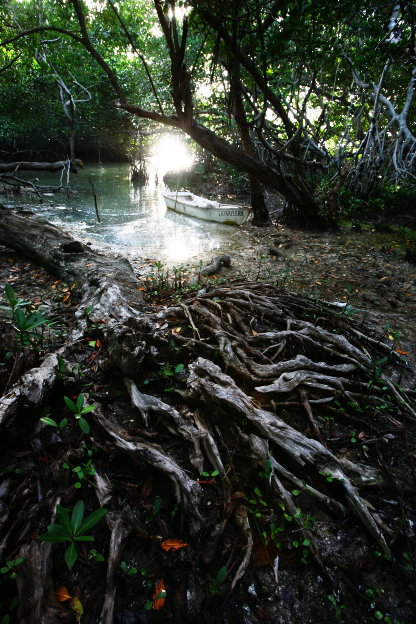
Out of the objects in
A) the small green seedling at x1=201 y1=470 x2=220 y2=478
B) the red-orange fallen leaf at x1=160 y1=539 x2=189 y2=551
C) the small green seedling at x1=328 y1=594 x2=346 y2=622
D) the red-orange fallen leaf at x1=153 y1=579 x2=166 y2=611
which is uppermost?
the small green seedling at x1=201 y1=470 x2=220 y2=478

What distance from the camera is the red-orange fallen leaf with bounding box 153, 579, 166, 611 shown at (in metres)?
1.41

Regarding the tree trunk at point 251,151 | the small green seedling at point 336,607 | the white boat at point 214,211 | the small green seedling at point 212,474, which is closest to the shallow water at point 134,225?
the white boat at point 214,211

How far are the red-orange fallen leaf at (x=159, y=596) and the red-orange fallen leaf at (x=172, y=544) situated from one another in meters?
0.14

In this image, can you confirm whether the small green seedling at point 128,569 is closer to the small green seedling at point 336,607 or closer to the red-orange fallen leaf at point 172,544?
the red-orange fallen leaf at point 172,544

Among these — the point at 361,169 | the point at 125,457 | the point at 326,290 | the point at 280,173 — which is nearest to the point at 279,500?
the point at 125,457

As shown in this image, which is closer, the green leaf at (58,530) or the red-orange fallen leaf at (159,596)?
the green leaf at (58,530)

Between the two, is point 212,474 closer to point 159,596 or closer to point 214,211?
point 159,596

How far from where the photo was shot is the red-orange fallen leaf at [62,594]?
1.36 meters

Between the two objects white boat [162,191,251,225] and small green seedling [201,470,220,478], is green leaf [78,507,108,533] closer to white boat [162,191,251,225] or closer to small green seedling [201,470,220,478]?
small green seedling [201,470,220,478]

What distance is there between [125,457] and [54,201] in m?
13.2

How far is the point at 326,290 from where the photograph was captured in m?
5.26

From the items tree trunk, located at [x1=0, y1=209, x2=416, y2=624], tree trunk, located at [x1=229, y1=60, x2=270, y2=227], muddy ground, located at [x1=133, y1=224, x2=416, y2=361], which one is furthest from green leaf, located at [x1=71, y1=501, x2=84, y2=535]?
tree trunk, located at [x1=229, y1=60, x2=270, y2=227]

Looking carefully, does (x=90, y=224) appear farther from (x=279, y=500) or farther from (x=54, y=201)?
(x=279, y=500)

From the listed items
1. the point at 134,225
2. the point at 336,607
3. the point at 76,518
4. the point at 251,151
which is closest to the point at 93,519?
the point at 76,518
